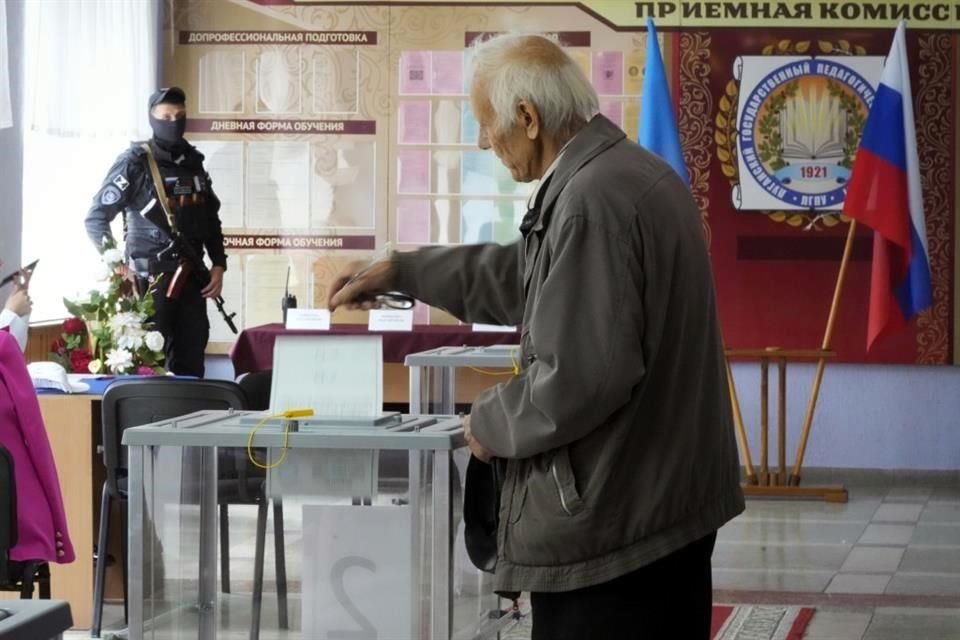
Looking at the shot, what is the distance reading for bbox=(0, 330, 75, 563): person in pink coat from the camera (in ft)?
13.5

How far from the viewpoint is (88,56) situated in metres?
8.70

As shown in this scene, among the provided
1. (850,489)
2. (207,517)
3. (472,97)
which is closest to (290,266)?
Result: (850,489)

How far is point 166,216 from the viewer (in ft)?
26.7

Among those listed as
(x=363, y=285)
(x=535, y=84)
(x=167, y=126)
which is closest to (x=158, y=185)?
(x=167, y=126)

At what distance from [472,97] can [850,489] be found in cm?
686

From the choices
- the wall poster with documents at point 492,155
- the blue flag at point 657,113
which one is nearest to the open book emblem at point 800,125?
the wall poster with documents at point 492,155

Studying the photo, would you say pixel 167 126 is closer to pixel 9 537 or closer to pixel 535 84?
pixel 9 537

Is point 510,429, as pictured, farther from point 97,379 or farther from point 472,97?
point 97,379

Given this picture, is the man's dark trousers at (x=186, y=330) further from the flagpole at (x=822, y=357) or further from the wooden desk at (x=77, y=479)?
the flagpole at (x=822, y=357)

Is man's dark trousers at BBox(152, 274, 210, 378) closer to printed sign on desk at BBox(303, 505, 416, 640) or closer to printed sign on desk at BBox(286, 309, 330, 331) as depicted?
printed sign on desk at BBox(286, 309, 330, 331)

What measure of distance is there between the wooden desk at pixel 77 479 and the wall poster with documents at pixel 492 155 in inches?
152

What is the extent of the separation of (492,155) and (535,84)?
6.71m

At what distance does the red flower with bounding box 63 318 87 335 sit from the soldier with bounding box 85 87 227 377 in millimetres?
1873

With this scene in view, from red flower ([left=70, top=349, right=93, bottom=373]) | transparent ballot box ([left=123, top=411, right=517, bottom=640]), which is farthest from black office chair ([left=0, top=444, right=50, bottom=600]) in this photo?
red flower ([left=70, top=349, right=93, bottom=373])
